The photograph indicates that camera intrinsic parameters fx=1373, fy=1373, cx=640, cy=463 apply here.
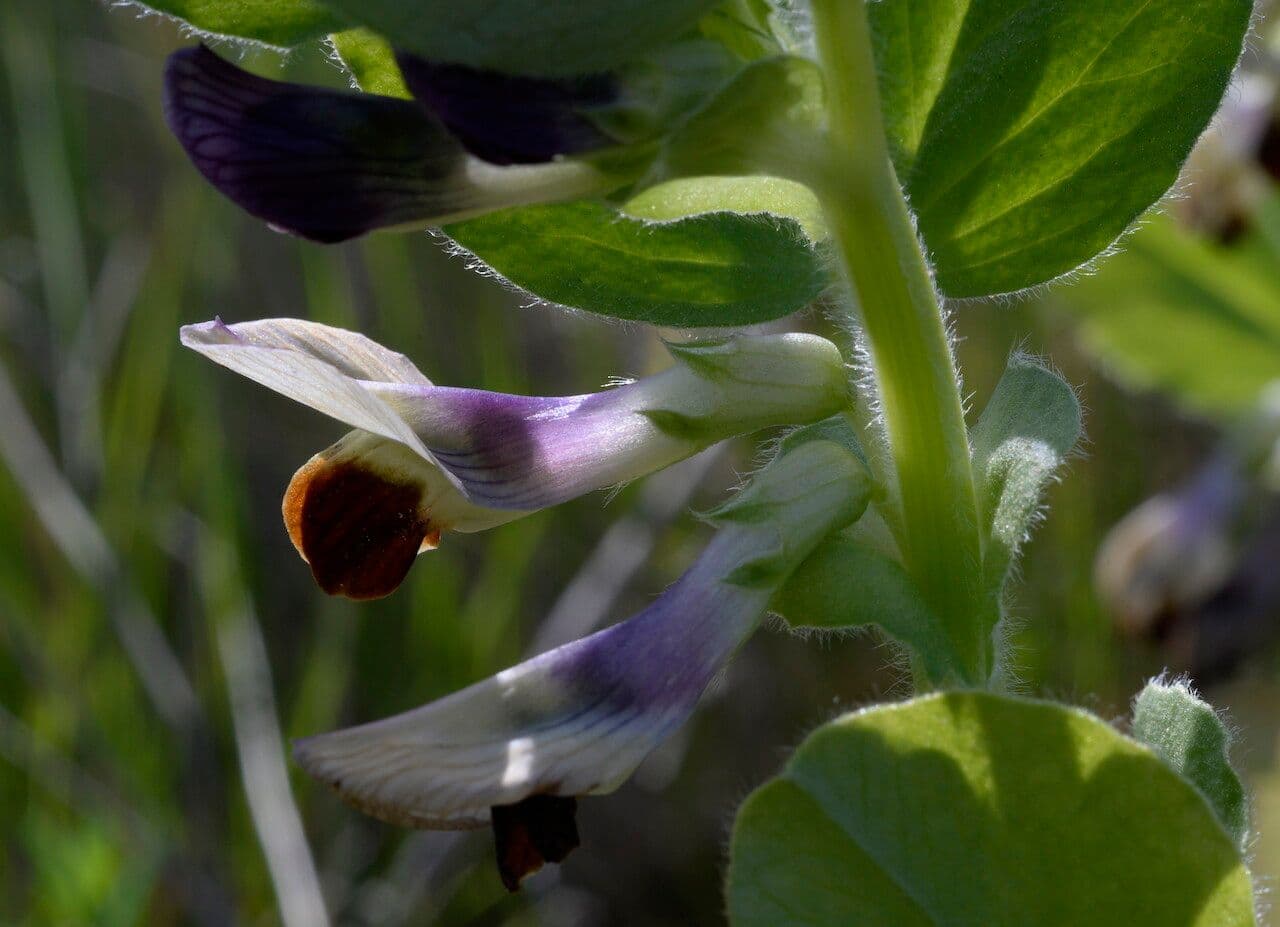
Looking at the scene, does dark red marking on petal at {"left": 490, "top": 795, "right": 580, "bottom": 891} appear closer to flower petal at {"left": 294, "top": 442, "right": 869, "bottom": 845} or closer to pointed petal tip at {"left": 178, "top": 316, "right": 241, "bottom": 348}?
flower petal at {"left": 294, "top": 442, "right": 869, "bottom": 845}

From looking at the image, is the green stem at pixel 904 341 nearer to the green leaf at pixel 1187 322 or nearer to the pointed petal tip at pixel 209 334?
the pointed petal tip at pixel 209 334

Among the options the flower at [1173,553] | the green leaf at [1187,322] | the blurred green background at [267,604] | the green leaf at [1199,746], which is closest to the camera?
the green leaf at [1199,746]

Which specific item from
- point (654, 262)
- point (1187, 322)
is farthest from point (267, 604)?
point (654, 262)

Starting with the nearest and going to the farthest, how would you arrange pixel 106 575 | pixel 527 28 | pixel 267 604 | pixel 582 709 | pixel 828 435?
1. pixel 527 28
2. pixel 582 709
3. pixel 828 435
4. pixel 106 575
5. pixel 267 604

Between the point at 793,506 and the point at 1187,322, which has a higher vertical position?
the point at 793,506

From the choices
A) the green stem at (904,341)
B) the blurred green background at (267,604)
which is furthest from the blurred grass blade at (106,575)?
the green stem at (904,341)

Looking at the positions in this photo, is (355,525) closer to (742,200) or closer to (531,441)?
(531,441)
